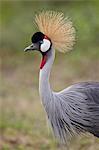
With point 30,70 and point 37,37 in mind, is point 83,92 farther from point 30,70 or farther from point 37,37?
point 30,70

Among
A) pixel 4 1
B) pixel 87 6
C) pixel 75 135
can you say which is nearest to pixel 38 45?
pixel 75 135

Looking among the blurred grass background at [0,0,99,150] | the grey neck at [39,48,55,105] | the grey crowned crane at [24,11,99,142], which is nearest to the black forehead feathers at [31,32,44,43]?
the grey crowned crane at [24,11,99,142]

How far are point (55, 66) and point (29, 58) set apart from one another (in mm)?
705

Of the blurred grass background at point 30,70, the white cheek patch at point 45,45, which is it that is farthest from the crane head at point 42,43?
the blurred grass background at point 30,70

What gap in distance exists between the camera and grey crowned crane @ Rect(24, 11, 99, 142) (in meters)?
4.24

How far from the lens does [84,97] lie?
4414 millimetres

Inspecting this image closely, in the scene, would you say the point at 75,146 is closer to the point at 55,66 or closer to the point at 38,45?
the point at 38,45

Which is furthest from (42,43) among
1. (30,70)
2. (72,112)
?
(30,70)

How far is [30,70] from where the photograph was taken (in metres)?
8.98

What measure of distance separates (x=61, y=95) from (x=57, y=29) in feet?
1.56

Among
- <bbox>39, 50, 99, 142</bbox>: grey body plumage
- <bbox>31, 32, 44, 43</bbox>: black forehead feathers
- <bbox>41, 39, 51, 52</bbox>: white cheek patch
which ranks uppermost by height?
<bbox>31, 32, 44, 43</bbox>: black forehead feathers

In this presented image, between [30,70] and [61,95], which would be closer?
[61,95]

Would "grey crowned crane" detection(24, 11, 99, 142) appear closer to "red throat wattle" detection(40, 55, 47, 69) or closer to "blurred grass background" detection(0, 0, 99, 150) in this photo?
"red throat wattle" detection(40, 55, 47, 69)

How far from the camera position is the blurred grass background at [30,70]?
5.98 metres
